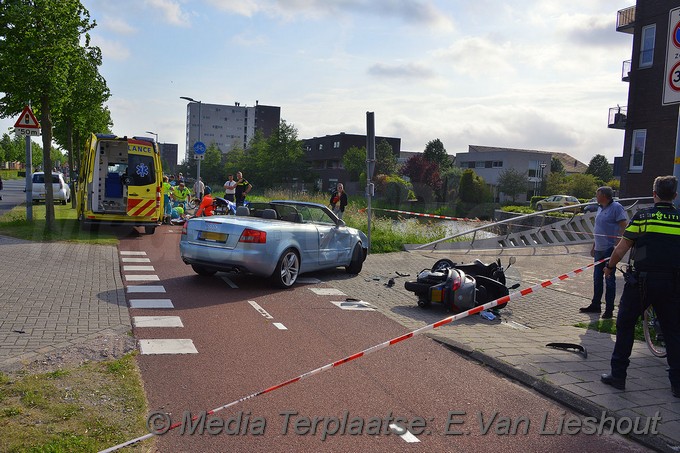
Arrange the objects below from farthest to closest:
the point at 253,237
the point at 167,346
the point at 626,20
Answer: the point at 626,20 → the point at 253,237 → the point at 167,346

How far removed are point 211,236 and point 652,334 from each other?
646 centimetres

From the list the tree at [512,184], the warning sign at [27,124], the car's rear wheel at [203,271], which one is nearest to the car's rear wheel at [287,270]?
the car's rear wheel at [203,271]

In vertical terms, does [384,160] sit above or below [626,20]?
below

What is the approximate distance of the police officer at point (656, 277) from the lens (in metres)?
5.19

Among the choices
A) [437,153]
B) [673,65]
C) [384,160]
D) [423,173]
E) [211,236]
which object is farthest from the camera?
[437,153]

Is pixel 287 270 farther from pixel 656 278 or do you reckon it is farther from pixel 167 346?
pixel 656 278

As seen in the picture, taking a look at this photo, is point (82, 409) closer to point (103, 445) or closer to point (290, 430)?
point (103, 445)

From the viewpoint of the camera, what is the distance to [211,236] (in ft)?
31.6

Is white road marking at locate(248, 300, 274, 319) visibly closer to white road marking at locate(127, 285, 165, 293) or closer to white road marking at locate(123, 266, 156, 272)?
white road marking at locate(127, 285, 165, 293)

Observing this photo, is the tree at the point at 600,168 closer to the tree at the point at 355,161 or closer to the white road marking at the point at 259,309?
the tree at the point at 355,161

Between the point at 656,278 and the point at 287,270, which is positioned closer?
the point at 656,278

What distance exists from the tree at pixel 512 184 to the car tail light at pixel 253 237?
51757mm

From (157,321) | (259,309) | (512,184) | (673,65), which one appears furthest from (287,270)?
(512,184)

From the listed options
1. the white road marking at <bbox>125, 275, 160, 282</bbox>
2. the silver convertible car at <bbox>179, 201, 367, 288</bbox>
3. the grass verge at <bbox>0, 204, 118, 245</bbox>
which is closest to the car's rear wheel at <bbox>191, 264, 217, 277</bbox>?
the silver convertible car at <bbox>179, 201, 367, 288</bbox>
